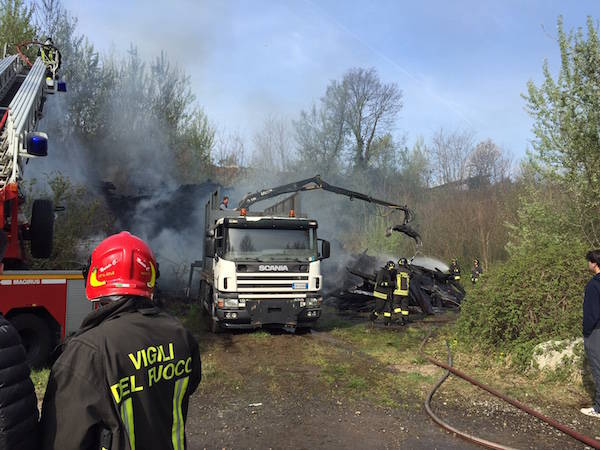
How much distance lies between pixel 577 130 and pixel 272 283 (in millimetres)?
6868

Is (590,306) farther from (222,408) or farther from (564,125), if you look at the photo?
(564,125)

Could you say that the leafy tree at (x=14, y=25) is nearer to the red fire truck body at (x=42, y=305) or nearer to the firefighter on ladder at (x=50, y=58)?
the firefighter on ladder at (x=50, y=58)

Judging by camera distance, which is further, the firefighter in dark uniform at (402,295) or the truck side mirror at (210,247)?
the firefighter in dark uniform at (402,295)

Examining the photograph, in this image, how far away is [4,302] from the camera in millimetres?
6039

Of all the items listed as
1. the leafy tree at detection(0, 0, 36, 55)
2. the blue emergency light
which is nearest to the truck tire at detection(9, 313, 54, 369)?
the blue emergency light

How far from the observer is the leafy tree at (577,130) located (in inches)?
382

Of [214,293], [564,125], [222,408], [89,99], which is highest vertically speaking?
[89,99]

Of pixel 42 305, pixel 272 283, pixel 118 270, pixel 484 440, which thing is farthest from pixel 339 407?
pixel 118 270

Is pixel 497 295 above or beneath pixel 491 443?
above

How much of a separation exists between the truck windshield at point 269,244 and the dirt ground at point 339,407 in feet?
6.23

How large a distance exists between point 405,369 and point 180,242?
39.3ft

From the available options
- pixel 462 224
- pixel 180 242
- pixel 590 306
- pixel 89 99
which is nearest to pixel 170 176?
pixel 89 99

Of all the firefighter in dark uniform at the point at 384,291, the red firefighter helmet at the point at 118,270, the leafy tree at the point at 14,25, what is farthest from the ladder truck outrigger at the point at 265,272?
the leafy tree at the point at 14,25

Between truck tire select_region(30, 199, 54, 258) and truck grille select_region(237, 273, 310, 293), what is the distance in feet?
12.6
